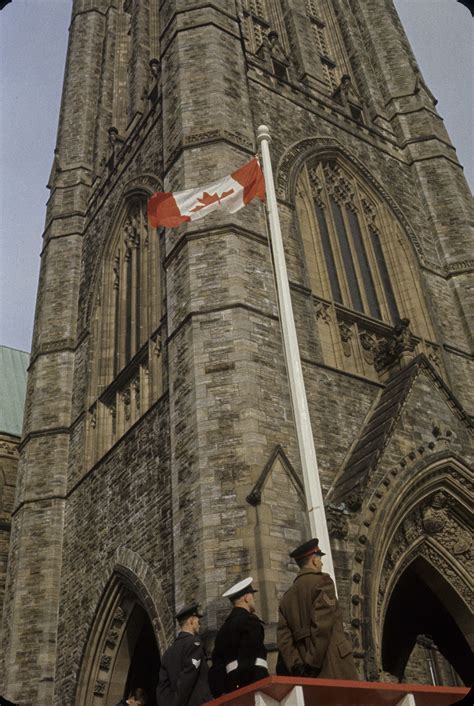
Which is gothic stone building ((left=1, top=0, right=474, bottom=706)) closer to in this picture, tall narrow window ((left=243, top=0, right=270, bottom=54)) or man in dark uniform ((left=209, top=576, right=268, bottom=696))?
tall narrow window ((left=243, top=0, right=270, bottom=54))

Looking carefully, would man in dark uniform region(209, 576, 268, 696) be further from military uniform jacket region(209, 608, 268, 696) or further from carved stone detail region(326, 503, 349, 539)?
carved stone detail region(326, 503, 349, 539)

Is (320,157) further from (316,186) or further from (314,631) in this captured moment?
(314,631)

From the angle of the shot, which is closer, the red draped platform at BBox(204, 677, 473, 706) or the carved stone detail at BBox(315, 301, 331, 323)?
the red draped platform at BBox(204, 677, 473, 706)

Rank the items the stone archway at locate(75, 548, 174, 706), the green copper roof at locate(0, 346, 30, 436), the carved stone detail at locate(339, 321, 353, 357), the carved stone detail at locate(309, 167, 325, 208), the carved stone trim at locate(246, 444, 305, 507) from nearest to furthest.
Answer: the carved stone trim at locate(246, 444, 305, 507)
the stone archway at locate(75, 548, 174, 706)
the carved stone detail at locate(339, 321, 353, 357)
the carved stone detail at locate(309, 167, 325, 208)
the green copper roof at locate(0, 346, 30, 436)

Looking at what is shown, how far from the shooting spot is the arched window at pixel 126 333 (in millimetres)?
15375

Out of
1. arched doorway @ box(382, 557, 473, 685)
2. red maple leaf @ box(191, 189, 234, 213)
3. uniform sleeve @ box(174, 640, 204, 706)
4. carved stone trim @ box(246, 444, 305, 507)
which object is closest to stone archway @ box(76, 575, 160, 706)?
carved stone trim @ box(246, 444, 305, 507)

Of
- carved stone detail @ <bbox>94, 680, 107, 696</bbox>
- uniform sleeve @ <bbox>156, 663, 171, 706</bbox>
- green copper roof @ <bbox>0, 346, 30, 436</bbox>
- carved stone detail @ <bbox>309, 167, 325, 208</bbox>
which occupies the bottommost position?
uniform sleeve @ <bbox>156, 663, 171, 706</bbox>

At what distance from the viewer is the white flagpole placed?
806cm

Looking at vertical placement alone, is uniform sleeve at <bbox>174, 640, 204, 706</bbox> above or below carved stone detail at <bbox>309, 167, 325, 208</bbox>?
below

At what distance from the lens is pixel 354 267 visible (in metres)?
16.9

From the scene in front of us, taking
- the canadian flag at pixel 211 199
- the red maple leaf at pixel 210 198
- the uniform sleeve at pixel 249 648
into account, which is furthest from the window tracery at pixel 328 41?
the uniform sleeve at pixel 249 648

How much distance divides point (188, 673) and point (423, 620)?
→ 10.2 meters

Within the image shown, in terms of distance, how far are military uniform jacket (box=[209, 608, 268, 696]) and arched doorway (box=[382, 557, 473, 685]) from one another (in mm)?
7241

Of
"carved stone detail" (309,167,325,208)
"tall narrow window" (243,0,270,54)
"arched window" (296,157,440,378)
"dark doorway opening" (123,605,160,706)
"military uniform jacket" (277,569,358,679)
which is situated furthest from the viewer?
"tall narrow window" (243,0,270,54)
